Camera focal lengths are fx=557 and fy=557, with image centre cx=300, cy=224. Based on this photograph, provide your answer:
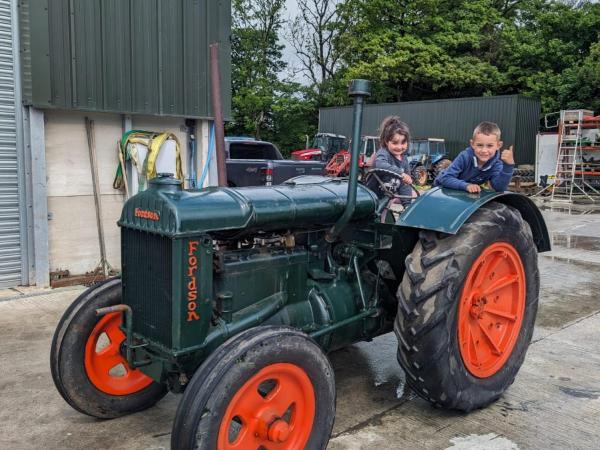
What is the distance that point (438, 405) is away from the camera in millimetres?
2895

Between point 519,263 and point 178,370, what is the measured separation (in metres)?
2.05

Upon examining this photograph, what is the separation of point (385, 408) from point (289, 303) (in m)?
0.85

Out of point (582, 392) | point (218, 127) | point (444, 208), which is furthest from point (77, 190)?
point (582, 392)

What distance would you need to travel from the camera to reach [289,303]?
113 inches

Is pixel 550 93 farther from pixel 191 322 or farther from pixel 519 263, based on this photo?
pixel 191 322

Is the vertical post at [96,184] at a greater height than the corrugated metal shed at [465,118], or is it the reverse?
the corrugated metal shed at [465,118]

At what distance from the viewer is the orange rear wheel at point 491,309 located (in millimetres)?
2990

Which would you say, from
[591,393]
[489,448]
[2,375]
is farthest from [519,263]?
[2,375]

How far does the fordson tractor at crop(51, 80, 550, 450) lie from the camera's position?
227 cm

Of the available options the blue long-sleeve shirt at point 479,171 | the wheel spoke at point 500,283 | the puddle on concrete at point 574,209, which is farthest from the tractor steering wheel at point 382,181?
the puddle on concrete at point 574,209

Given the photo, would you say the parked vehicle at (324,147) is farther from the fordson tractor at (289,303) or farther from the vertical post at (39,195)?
the fordson tractor at (289,303)

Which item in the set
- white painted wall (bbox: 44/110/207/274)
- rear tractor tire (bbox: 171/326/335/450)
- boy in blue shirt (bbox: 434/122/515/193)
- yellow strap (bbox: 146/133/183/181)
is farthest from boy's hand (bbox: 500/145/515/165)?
white painted wall (bbox: 44/110/207/274)

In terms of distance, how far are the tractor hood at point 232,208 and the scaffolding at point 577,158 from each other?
1431 cm

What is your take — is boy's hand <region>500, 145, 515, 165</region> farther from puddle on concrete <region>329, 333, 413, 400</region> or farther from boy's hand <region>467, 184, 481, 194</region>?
puddle on concrete <region>329, 333, 413, 400</region>
